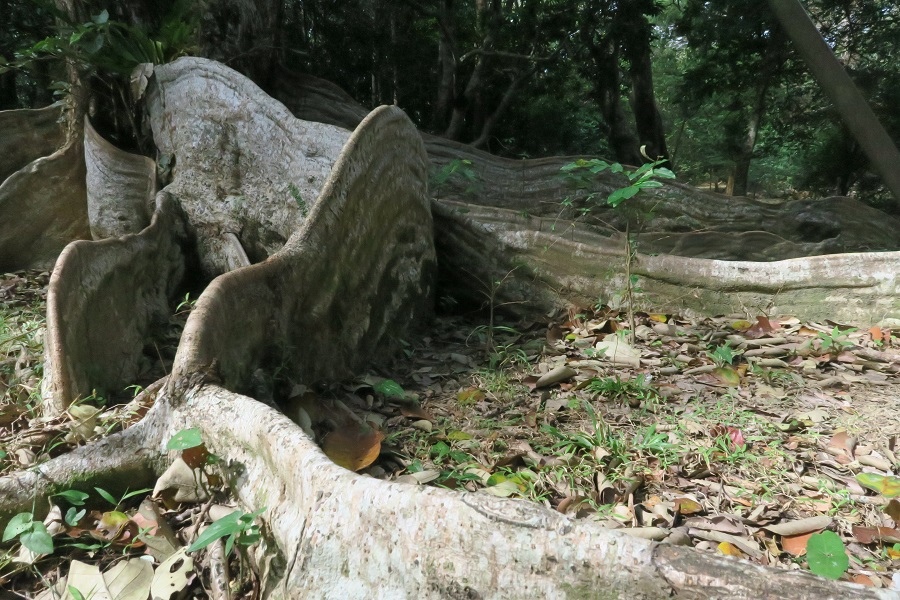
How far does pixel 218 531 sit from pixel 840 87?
5486 millimetres

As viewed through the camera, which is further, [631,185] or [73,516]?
[631,185]

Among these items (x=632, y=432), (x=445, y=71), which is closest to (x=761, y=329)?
(x=632, y=432)

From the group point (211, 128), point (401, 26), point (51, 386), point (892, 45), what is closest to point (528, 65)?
point (401, 26)

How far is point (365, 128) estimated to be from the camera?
373cm

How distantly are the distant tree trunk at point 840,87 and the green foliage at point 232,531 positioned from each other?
5.27 metres

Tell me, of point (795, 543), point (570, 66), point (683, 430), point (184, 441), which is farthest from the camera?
point (570, 66)

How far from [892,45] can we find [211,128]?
7.51 metres

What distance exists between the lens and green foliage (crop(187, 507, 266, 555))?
1.54 m

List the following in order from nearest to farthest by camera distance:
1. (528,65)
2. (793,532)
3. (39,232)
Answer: (793,532) → (39,232) → (528,65)

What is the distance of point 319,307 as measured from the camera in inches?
126

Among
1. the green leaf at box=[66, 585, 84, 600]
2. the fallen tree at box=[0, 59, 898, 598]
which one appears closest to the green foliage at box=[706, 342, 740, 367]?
the fallen tree at box=[0, 59, 898, 598]

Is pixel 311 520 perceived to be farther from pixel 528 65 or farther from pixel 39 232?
pixel 528 65

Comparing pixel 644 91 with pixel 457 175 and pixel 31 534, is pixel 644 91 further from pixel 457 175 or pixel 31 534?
pixel 31 534

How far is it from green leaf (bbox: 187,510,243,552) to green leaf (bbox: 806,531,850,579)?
1323 mm
